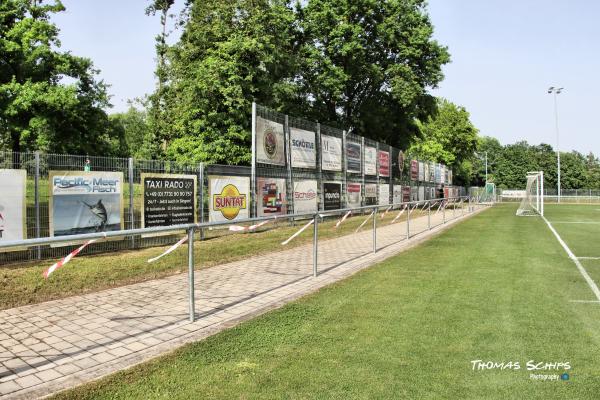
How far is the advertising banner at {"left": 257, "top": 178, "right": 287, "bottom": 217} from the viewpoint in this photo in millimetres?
15805

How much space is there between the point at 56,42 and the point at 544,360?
32.1 metres

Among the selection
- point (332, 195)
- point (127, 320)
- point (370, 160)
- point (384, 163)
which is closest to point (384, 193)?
point (384, 163)

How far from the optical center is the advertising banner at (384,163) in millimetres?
26781

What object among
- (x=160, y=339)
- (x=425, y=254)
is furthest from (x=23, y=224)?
(x=425, y=254)

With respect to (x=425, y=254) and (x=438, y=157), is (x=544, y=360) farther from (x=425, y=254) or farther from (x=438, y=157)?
(x=438, y=157)

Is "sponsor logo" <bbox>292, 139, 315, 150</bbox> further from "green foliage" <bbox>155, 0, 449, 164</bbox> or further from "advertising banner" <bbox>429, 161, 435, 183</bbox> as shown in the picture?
"advertising banner" <bbox>429, 161, 435, 183</bbox>

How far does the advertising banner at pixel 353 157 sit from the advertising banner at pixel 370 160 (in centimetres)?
106

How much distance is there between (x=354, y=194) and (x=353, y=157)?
1908 mm

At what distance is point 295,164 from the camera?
18.0m

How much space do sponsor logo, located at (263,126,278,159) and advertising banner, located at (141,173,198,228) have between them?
12.5 feet

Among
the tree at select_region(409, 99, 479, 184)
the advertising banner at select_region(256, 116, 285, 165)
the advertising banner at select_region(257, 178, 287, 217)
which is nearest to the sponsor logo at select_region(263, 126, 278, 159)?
the advertising banner at select_region(256, 116, 285, 165)

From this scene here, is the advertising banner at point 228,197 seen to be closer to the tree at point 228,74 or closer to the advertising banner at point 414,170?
the tree at point 228,74

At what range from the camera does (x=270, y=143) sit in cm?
1652

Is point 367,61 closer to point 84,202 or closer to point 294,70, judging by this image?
point 294,70
